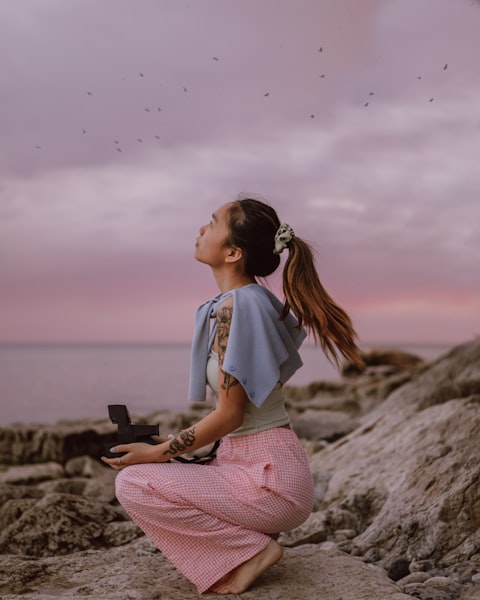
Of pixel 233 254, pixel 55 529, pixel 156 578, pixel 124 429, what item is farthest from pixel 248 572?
pixel 55 529

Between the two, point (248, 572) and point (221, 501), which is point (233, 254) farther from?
point (248, 572)

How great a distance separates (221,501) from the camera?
148 inches

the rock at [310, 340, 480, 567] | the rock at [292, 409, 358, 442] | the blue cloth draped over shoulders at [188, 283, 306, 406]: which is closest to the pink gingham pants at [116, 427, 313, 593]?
the blue cloth draped over shoulders at [188, 283, 306, 406]

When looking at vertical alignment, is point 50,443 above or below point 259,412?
below

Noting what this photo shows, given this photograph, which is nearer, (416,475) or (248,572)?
(248,572)

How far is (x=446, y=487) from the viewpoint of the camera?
189 inches

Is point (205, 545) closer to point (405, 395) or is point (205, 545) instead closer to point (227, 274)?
point (227, 274)

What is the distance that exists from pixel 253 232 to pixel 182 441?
1099 millimetres

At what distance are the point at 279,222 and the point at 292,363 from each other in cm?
74

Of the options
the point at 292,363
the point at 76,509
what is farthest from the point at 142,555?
the point at 292,363

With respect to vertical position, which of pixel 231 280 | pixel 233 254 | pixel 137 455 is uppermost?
pixel 233 254

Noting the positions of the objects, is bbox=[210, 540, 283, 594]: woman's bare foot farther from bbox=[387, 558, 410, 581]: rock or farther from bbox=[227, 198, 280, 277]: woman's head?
bbox=[227, 198, 280, 277]: woman's head

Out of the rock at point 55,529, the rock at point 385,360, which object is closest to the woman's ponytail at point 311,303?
the rock at point 55,529

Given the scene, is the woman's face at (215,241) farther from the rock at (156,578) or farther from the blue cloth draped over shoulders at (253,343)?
the rock at (156,578)
